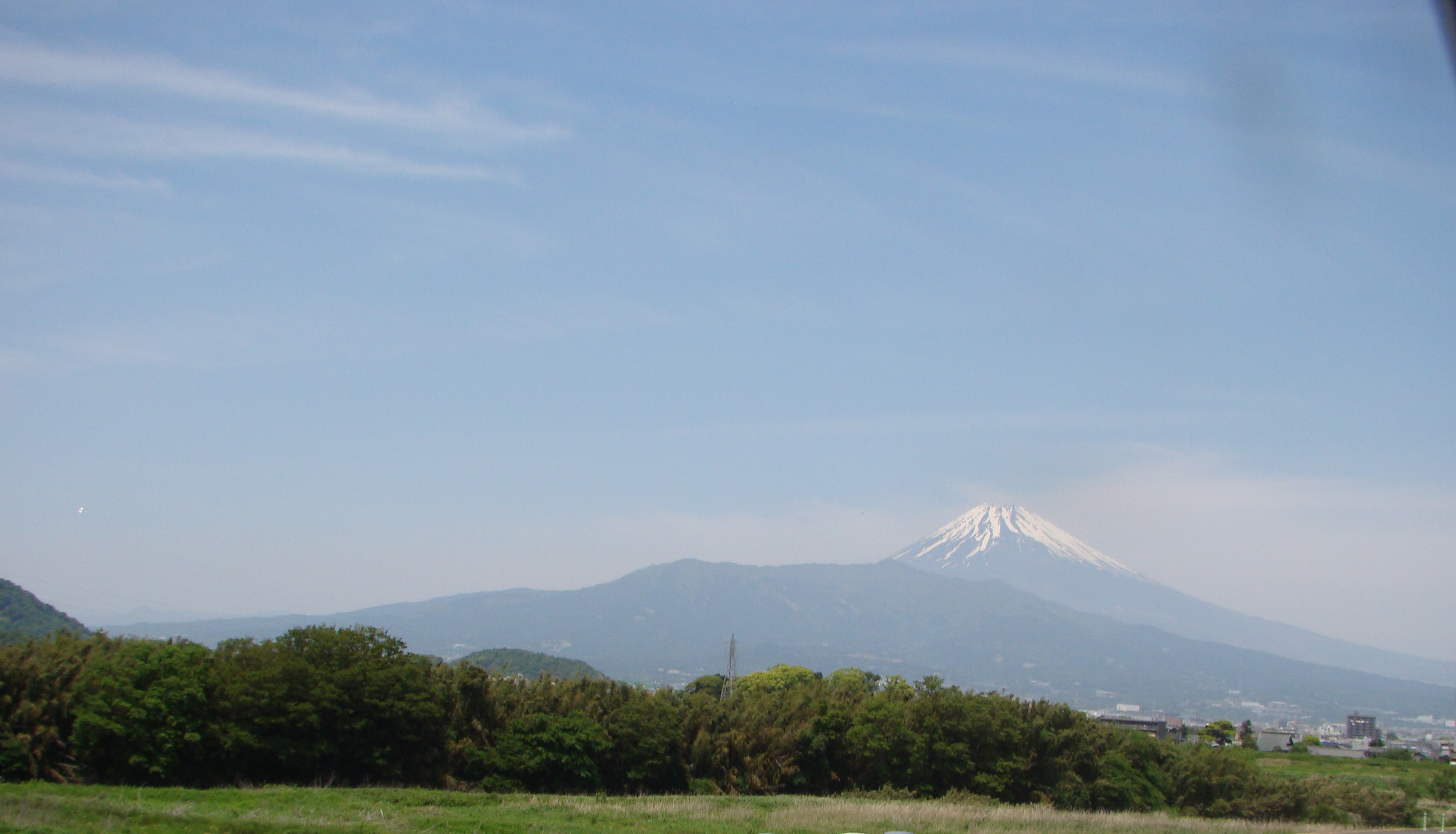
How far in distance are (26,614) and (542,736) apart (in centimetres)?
8347

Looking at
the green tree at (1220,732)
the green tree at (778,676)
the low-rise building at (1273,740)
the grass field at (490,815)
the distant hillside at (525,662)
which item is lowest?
the low-rise building at (1273,740)

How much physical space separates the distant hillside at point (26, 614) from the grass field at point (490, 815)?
7035 cm

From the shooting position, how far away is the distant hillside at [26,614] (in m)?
79.8

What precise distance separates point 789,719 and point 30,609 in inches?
3417

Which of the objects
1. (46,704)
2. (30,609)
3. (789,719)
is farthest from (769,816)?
(30,609)

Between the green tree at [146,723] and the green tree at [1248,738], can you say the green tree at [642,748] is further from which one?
the green tree at [1248,738]

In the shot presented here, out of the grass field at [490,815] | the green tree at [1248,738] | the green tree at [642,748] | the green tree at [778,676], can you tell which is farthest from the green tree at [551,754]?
Answer: the green tree at [1248,738]

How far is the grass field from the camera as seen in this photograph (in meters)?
14.9

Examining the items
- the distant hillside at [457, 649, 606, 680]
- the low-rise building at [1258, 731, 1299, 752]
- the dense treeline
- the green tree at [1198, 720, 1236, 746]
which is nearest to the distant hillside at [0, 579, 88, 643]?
the distant hillside at [457, 649, 606, 680]

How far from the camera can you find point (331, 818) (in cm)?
1639

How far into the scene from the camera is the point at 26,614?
85.9 m

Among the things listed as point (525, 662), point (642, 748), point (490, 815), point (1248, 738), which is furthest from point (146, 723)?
point (525, 662)

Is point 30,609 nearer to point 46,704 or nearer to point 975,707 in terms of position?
point 46,704

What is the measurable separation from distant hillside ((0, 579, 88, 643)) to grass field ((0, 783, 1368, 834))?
70.4 metres
